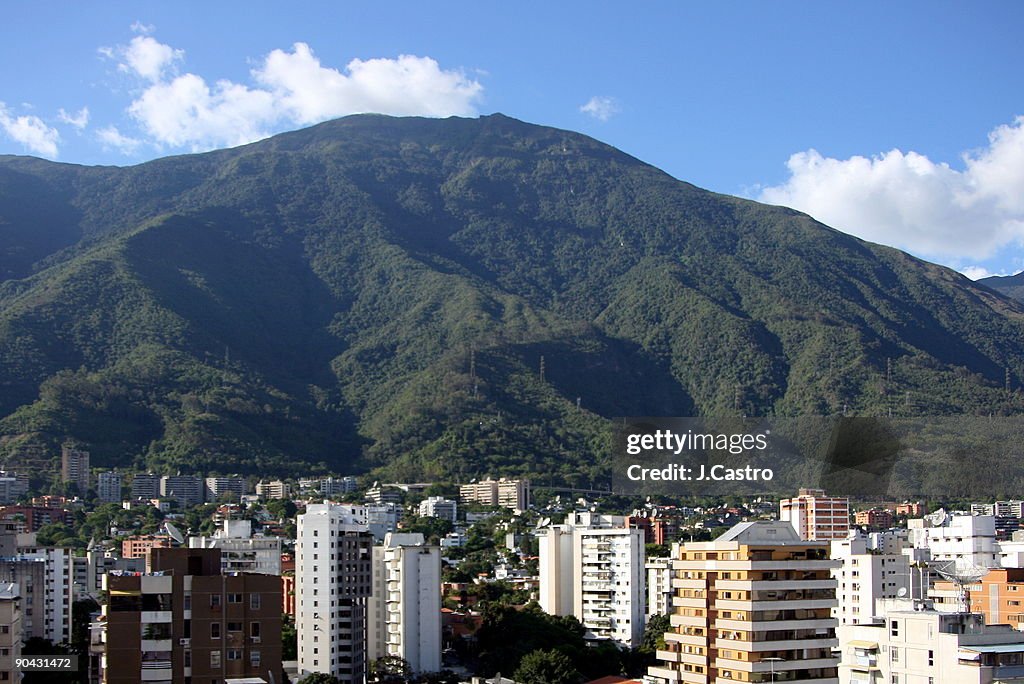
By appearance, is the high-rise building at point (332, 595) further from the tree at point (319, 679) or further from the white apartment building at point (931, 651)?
the white apartment building at point (931, 651)

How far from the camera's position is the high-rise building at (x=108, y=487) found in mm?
99500

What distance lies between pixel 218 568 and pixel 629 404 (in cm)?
11473

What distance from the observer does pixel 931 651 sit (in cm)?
2547

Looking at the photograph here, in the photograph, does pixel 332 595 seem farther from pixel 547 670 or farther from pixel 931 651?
pixel 931 651

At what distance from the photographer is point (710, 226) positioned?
18575cm

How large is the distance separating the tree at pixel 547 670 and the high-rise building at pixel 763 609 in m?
18.2

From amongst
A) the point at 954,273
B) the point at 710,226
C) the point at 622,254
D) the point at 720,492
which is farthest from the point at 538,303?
the point at 720,492

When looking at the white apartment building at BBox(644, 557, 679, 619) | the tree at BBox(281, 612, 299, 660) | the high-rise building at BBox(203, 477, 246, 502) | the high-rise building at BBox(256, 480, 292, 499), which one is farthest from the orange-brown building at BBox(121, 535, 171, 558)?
the white apartment building at BBox(644, 557, 679, 619)

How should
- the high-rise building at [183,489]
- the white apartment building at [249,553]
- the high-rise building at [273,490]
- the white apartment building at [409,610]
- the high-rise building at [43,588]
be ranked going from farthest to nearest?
the high-rise building at [273,490]
the high-rise building at [183,489]
the white apartment building at [249,553]
the white apartment building at [409,610]
the high-rise building at [43,588]

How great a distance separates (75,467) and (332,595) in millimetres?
61614

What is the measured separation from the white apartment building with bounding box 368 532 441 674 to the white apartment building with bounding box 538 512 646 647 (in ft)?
30.5

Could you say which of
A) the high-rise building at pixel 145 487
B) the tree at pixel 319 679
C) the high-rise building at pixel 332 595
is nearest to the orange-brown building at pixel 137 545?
the high-rise building at pixel 145 487

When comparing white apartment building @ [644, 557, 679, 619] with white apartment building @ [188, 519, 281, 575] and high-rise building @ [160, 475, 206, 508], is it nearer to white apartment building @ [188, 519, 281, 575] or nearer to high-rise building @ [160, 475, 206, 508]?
white apartment building @ [188, 519, 281, 575]

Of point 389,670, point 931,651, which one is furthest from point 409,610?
point 931,651
